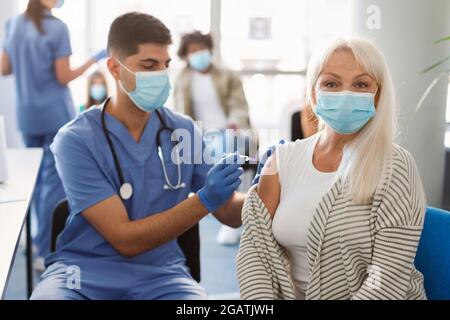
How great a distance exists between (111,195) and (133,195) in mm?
59

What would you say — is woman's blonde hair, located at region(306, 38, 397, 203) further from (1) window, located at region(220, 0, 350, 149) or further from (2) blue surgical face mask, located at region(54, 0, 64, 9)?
(2) blue surgical face mask, located at region(54, 0, 64, 9)

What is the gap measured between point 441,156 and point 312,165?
357 mm

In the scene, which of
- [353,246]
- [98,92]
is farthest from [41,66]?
[353,246]

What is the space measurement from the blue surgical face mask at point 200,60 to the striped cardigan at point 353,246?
11.8 inches

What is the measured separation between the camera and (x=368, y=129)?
3.16 feet

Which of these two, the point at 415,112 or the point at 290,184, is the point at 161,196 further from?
the point at 415,112

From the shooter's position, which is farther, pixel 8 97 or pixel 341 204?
pixel 8 97

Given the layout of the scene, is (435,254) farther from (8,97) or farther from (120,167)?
(8,97)

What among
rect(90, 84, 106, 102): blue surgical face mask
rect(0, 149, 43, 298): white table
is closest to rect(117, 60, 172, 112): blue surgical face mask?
rect(90, 84, 106, 102): blue surgical face mask

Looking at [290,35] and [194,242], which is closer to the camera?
[290,35]

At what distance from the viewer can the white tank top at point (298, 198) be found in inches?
38.5

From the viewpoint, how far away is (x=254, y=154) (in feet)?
3.55
